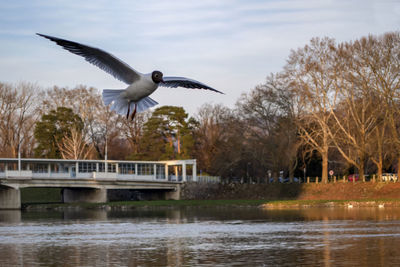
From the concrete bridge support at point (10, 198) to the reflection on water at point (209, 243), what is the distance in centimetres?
2691

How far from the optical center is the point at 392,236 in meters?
29.3

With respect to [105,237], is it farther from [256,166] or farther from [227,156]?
[256,166]

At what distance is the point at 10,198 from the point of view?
68.6 meters

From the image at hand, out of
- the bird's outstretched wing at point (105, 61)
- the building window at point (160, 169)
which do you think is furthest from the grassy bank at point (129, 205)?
the bird's outstretched wing at point (105, 61)

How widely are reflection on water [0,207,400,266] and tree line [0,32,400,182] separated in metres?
27.3

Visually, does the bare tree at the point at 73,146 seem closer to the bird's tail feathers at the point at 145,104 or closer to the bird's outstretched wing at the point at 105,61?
the bird's tail feathers at the point at 145,104

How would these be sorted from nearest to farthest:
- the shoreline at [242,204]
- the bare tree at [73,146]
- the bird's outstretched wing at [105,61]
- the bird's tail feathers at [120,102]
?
1. the bird's outstretched wing at [105,61]
2. the bird's tail feathers at [120,102]
3. the shoreline at [242,204]
4. the bare tree at [73,146]

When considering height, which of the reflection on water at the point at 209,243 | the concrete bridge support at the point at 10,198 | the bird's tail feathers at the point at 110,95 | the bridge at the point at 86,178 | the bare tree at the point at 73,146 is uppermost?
the bare tree at the point at 73,146

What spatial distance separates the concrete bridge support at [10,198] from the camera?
68250mm

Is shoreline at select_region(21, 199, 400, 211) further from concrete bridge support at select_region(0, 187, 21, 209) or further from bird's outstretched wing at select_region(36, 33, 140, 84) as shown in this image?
bird's outstretched wing at select_region(36, 33, 140, 84)

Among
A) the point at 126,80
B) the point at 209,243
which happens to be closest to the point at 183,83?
the point at 126,80

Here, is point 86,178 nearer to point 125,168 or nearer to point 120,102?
point 125,168

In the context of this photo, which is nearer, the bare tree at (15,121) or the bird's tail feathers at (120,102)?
the bird's tail feathers at (120,102)

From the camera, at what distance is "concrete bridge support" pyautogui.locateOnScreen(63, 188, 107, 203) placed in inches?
2899
